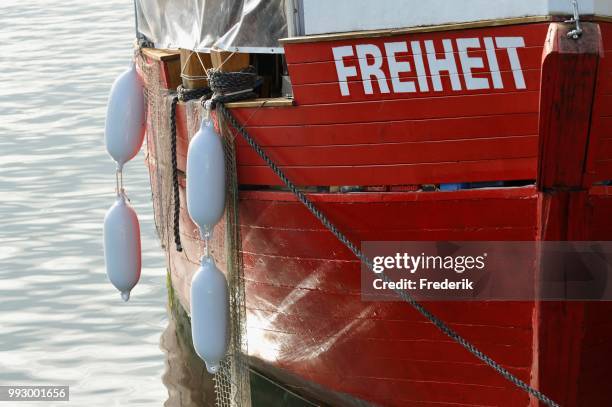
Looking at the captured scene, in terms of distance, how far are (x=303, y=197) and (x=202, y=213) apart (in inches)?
22.9

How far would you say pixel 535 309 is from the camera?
6168 mm

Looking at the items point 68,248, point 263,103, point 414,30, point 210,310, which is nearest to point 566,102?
point 414,30

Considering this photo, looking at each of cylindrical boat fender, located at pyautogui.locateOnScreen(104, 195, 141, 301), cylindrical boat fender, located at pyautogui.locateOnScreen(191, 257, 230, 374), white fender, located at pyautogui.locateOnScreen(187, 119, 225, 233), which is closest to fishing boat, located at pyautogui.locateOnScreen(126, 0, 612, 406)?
white fender, located at pyautogui.locateOnScreen(187, 119, 225, 233)

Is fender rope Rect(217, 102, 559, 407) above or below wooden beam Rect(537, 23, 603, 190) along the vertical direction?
below

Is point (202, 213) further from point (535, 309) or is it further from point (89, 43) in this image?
point (89, 43)

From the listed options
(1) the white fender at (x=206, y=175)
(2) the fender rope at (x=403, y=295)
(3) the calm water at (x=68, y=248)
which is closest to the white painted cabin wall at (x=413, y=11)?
(2) the fender rope at (x=403, y=295)

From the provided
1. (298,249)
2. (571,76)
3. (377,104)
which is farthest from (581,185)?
(298,249)

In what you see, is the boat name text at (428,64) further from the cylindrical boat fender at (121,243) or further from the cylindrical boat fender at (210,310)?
the cylindrical boat fender at (121,243)

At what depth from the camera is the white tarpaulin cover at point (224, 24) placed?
664cm

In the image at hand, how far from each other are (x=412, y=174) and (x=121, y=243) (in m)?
2.37

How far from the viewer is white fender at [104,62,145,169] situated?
766 cm

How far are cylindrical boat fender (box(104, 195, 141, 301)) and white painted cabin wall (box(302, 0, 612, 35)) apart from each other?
2132 millimetres

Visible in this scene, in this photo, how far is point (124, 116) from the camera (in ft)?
25.1

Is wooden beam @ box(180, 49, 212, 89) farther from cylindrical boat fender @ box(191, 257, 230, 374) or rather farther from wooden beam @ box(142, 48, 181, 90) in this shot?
cylindrical boat fender @ box(191, 257, 230, 374)
